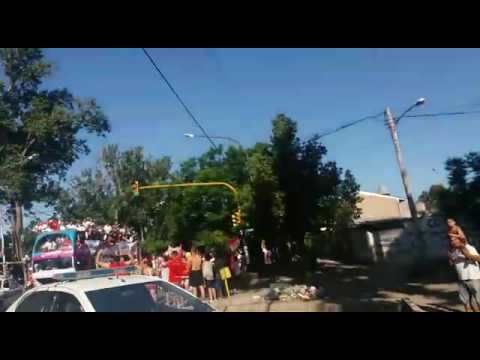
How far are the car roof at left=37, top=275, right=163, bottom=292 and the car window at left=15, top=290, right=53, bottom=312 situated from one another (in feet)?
0.23

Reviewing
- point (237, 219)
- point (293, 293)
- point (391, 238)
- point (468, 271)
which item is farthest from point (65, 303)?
point (391, 238)

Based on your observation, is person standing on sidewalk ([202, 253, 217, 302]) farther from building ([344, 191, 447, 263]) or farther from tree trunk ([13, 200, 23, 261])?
building ([344, 191, 447, 263])

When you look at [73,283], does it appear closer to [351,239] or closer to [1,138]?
[1,138]

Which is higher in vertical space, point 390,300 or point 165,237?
point 165,237

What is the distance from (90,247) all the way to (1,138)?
3309 millimetres

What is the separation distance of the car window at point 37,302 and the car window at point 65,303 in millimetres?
91

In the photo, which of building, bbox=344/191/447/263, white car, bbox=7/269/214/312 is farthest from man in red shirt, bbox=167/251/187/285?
building, bbox=344/191/447/263

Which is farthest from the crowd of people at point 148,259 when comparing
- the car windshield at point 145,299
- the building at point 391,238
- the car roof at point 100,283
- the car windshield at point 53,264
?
the building at point 391,238

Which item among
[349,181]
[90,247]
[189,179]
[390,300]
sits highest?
[189,179]

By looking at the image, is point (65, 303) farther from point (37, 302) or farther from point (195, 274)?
point (195, 274)

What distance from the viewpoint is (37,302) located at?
3.83 metres

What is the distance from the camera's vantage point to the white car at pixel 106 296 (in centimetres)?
343
